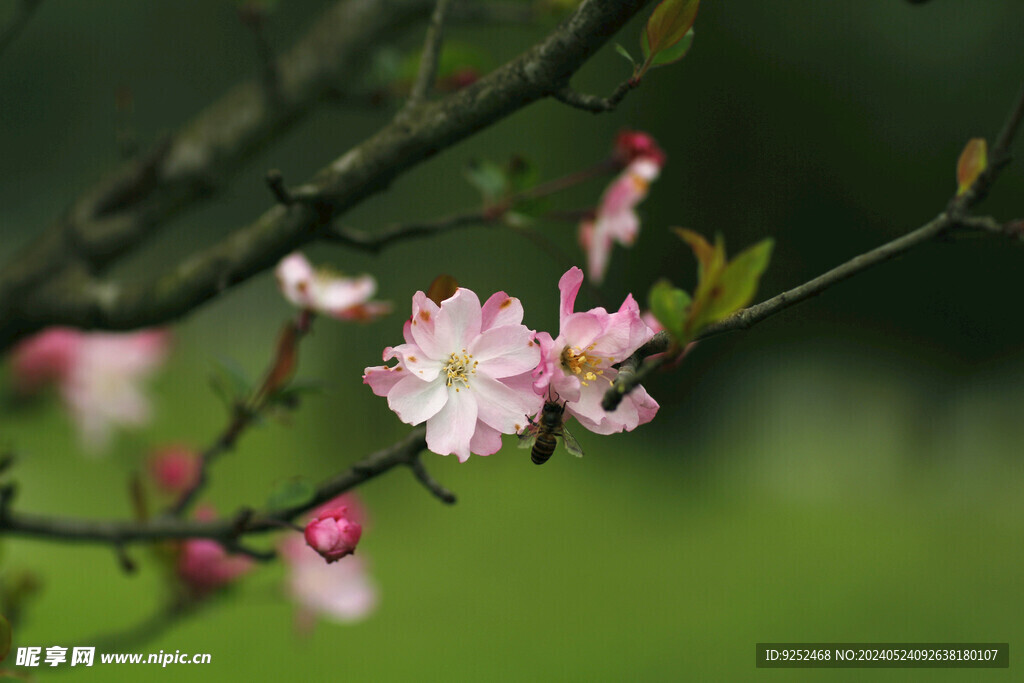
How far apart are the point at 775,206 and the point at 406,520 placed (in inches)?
63.8

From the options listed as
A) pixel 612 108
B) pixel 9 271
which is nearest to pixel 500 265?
pixel 9 271

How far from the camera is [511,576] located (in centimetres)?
243

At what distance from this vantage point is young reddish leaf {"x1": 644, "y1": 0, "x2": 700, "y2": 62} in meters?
0.39

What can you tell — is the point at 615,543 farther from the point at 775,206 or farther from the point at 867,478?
Answer: the point at 775,206

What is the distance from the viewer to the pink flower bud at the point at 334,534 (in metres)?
0.41

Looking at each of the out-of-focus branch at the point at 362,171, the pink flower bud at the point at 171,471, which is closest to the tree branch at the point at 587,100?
the out-of-focus branch at the point at 362,171

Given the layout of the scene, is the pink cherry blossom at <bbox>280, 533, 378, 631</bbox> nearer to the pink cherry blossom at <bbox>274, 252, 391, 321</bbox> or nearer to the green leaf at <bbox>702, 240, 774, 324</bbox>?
the pink cherry blossom at <bbox>274, 252, 391, 321</bbox>

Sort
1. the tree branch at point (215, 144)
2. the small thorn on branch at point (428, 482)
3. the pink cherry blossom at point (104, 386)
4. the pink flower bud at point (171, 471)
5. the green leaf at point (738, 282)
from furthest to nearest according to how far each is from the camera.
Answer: the pink cherry blossom at point (104, 386) → the pink flower bud at point (171, 471) → the tree branch at point (215, 144) → the small thorn on branch at point (428, 482) → the green leaf at point (738, 282)

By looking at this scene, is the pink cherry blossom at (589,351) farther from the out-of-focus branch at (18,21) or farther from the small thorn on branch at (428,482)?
the out-of-focus branch at (18,21)

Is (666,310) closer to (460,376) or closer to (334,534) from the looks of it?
(460,376)

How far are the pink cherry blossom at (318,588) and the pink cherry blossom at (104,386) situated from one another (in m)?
0.29

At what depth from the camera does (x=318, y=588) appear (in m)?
1.04

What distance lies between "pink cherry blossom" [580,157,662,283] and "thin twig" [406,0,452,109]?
7.5 inches

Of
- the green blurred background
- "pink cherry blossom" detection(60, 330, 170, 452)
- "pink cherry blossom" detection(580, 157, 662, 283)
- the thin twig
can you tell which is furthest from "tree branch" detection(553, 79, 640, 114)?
the green blurred background
